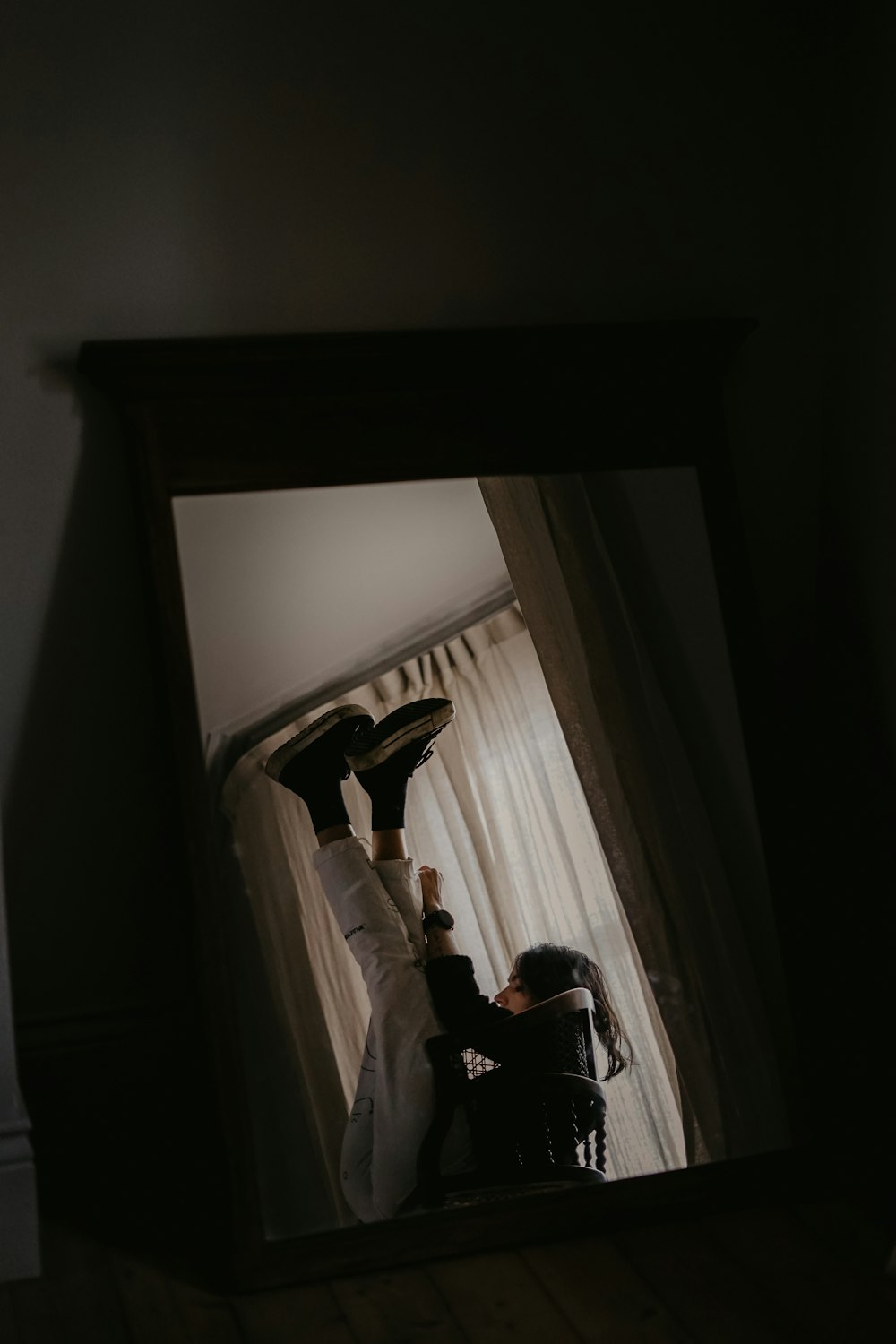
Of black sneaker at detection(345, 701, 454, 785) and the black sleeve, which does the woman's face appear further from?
black sneaker at detection(345, 701, 454, 785)

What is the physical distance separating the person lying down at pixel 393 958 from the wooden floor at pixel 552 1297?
0.56 ft

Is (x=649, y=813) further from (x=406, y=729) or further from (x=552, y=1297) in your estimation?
(x=552, y=1297)

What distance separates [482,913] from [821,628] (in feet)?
3.16

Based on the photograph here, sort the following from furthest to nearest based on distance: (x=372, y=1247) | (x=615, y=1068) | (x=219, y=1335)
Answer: (x=615, y=1068) → (x=372, y=1247) → (x=219, y=1335)

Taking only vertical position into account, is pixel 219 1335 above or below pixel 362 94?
below

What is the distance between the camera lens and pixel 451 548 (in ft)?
7.17

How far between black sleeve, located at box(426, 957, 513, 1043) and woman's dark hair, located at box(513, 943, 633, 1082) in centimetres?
7

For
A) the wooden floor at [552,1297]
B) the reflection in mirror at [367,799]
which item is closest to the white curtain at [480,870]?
the reflection in mirror at [367,799]

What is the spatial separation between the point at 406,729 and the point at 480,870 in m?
0.25

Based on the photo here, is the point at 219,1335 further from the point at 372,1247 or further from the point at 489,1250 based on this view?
the point at 489,1250

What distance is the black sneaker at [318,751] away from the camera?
80.3 inches

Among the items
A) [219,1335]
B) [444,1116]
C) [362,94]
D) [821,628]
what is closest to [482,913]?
[444,1116]

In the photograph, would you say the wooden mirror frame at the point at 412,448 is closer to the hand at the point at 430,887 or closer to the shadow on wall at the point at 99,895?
the shadow on wall at the point at 99,895

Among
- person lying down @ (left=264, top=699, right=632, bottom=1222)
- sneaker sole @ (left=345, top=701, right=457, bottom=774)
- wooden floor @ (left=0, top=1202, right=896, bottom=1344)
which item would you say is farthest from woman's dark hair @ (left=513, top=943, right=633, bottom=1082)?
sneaker sole @ (left=345, top=701, right=457, bottom=774)
